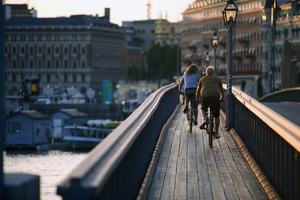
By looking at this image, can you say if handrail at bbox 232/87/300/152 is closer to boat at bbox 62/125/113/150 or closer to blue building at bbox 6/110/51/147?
boat at bbox 62/125/113/150

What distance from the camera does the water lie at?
71.4 m

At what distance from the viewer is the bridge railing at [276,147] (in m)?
11.6

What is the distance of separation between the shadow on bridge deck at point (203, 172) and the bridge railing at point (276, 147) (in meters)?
0.19

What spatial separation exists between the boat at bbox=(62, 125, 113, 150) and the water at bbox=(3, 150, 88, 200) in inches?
262

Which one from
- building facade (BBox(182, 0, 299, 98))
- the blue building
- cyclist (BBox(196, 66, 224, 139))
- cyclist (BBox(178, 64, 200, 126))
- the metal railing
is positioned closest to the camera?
the metal railing

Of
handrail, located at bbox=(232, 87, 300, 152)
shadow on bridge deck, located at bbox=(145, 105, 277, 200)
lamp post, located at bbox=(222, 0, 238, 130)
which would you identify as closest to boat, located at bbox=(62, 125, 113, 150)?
lamp post, located at bbox=(222, 0, 238, 130)

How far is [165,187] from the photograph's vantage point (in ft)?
47.6

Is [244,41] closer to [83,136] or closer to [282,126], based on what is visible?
[83,136]

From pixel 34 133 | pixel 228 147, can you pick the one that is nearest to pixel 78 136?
pixel 34 133

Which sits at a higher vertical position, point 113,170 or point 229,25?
point 229,25

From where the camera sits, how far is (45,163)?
302 feet

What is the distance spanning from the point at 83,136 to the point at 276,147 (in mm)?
113212

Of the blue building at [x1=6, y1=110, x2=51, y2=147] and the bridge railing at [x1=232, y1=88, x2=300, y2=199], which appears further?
the blue building at [x1=6, y1=110, x2=51, y2=147]

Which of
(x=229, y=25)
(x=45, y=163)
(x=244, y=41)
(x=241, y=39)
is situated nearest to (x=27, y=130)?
(x=45, y=163)
